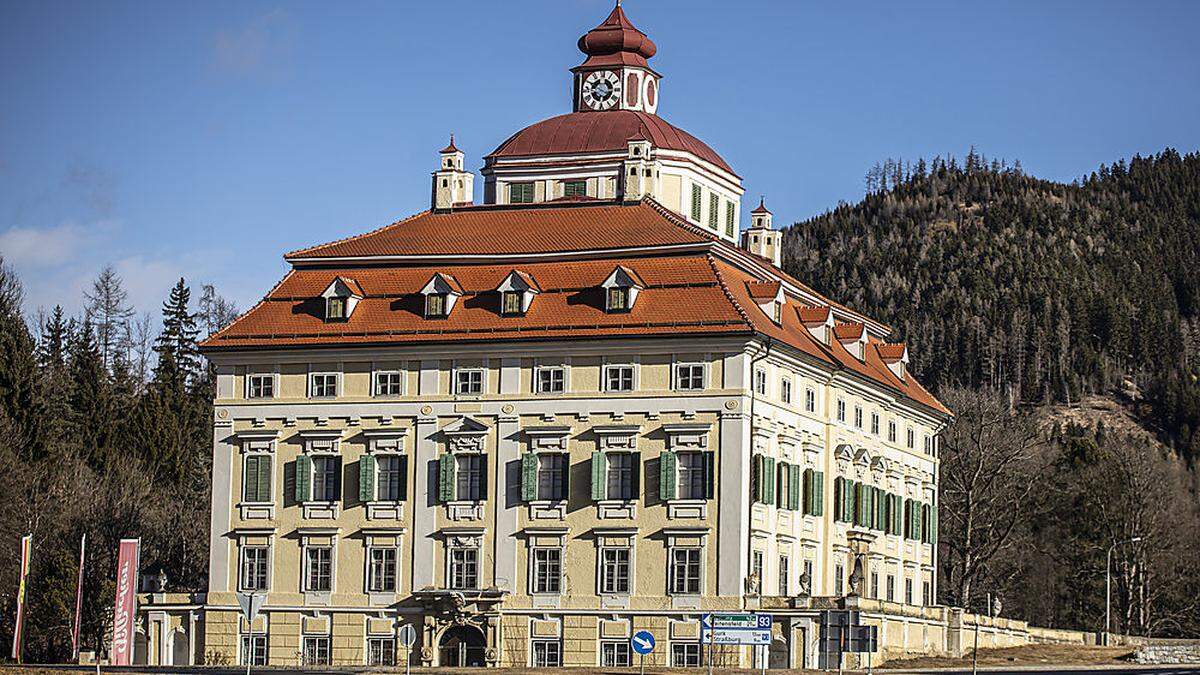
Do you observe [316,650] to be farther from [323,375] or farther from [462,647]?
[323,375]

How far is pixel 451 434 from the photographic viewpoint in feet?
285

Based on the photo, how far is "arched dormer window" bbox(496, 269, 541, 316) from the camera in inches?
3408

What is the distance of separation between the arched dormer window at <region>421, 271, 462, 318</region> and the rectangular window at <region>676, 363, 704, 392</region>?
9.87 m

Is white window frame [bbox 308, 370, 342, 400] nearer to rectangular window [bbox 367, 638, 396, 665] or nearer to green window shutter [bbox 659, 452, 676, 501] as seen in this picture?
rectangular window [bbox 367, 638, 396, 665]

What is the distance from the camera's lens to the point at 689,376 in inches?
3317

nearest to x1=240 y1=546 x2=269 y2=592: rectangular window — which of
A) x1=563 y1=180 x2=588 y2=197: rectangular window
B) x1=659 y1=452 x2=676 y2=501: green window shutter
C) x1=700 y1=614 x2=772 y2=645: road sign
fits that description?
x1=659 y1=452 x2=676 y2=501: green window shutter

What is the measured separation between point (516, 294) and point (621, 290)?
4322 mm

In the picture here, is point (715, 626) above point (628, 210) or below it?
below

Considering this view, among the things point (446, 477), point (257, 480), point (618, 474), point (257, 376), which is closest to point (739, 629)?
point (618, 474)

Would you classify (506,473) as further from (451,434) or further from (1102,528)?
(1102,528)

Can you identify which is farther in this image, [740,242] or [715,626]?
[740,242]

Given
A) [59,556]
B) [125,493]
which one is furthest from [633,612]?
[125,493]

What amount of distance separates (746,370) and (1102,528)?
5513cm

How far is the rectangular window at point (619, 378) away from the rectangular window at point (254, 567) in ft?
51.3
